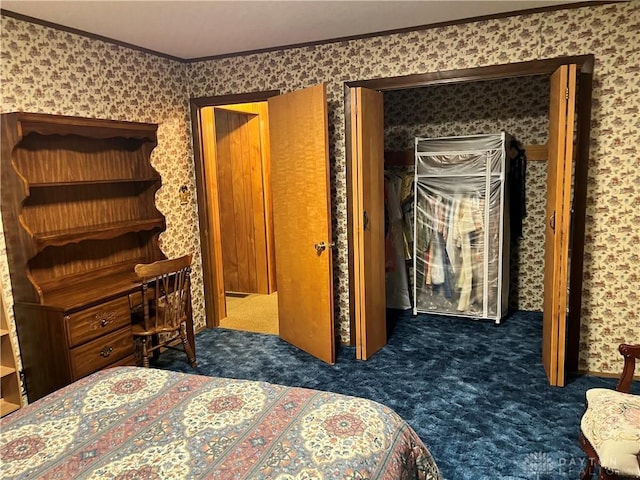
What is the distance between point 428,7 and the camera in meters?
2.95

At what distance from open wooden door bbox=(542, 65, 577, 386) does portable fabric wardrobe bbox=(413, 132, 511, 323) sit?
1.15 m

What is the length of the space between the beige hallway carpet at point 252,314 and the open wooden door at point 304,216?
0.62 m

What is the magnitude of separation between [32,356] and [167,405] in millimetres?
1634

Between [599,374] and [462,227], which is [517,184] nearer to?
[462,227]

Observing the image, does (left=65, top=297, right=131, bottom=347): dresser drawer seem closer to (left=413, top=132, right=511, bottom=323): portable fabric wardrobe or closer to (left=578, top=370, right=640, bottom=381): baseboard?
(left=413, top=132, right=511, bottom=323): portable fabric wardrobe

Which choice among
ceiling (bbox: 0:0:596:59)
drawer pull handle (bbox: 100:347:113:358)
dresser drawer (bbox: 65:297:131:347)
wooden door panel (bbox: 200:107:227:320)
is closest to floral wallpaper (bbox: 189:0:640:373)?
ceiling (bbox: 0:0:596:59)

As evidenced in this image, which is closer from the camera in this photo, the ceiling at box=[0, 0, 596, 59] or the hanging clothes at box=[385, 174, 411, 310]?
the ceiling at box=[0, 0, 596, 59]

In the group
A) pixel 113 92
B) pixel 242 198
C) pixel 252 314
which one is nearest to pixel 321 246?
pixel 252 314

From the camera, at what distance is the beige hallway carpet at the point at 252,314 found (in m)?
4.51

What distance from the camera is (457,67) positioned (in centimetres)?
336

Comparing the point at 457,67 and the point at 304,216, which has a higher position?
the point at 457,67

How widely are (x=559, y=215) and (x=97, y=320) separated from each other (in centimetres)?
283

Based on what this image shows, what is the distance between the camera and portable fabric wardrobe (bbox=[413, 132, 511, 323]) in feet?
13.9

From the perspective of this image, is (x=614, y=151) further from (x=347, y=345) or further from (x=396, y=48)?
(x=347, y=345)
